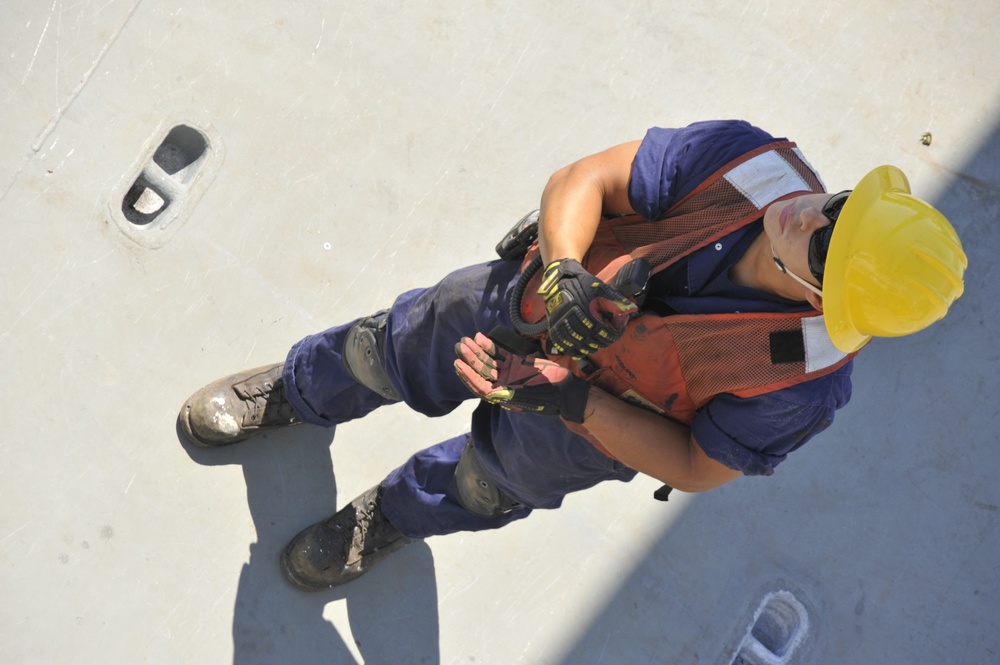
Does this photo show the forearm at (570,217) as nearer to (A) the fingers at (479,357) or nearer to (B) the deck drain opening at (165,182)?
(A) the fingers at (479,357)

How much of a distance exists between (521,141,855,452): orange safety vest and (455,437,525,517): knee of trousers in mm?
546

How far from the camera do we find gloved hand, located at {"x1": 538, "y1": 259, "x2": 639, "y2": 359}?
1.47m

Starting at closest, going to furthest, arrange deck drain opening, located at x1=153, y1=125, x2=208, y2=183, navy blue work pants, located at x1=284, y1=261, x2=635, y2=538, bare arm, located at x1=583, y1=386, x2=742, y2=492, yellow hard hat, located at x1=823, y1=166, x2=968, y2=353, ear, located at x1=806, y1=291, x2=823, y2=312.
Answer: yellow hard hat, located at x1=823, y1=166, x2=968, y2=353 → ear, located at x1=806, y1=291, x2=823, y2=312 → bare arm, located at x1=583, y1=386, x2=742, y2=492 → navy blue work pants, located at x1=284, y1=261, x2=635, y2=538 → deck drain opening, located at x1=153, y1=125, x2=208, y2=183

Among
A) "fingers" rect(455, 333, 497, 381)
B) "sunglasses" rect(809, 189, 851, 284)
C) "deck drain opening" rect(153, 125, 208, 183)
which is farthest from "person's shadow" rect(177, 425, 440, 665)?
"sunglasses" rect(809, 189, 851, 284)

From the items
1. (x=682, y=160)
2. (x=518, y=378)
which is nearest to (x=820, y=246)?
(x=682, y=160)

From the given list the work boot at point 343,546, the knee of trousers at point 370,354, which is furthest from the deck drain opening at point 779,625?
the knee of trousers at point 370,354

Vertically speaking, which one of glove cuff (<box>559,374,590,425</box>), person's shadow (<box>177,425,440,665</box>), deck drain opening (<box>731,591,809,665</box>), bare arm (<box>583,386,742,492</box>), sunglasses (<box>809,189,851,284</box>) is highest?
sunglasses (<box>809,189,851,284</box>)

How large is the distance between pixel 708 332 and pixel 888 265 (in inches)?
12.2

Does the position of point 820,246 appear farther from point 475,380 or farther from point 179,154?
point 179,154

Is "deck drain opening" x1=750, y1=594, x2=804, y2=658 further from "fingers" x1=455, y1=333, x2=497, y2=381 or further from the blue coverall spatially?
"fingers" x1=455, y1=333, x2=497, y2=381

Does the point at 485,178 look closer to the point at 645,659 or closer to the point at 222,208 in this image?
the point at 222,208

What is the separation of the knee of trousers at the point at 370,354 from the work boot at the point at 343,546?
450 mm

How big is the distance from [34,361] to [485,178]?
4.49 ft

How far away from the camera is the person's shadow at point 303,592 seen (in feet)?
8.04
